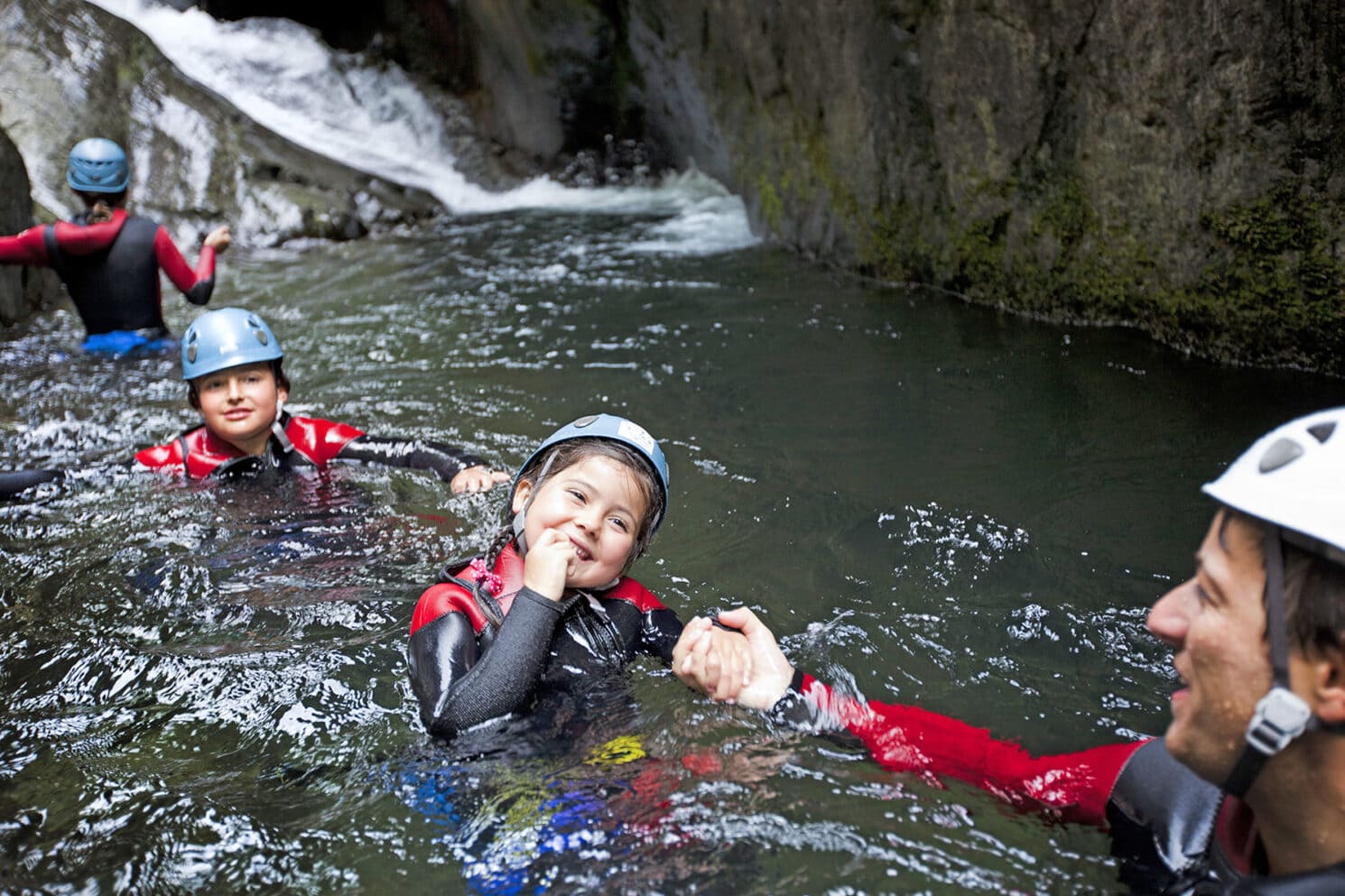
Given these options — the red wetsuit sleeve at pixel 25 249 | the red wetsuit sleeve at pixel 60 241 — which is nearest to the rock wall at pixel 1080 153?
the red wetsuit sleeve at pixel 60 241

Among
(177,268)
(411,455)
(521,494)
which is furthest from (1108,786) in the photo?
(177,268)

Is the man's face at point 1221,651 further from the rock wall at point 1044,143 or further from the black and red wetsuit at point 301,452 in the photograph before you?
the rock wall at point 1044,143

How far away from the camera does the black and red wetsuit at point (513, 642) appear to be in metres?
2.79

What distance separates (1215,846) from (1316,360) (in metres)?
3.88

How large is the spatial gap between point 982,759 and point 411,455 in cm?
308

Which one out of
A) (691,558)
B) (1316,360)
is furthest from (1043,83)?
(691,558)

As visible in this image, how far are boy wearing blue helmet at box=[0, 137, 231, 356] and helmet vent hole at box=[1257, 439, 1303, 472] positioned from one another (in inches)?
263

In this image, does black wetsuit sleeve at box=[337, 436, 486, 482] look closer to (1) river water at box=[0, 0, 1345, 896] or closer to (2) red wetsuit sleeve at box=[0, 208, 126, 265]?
(1) river water at box=[0, 0, 1345, 896]

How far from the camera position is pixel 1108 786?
247 cm

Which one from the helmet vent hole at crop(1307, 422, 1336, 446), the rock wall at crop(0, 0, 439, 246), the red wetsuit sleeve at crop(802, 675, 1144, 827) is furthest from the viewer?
the rock wall at crop(0, 0, 439, 246)

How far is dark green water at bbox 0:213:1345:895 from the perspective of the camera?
2.56m

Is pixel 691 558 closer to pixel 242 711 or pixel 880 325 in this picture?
pixel 242 711

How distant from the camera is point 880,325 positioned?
23.1 ft

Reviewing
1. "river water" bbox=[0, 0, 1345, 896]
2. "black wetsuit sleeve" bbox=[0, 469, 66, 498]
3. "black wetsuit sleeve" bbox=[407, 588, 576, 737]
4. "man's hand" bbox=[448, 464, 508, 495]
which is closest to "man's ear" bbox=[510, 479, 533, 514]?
"black wetsuit sleeve" bbox=[407, 588, 576, 737]
